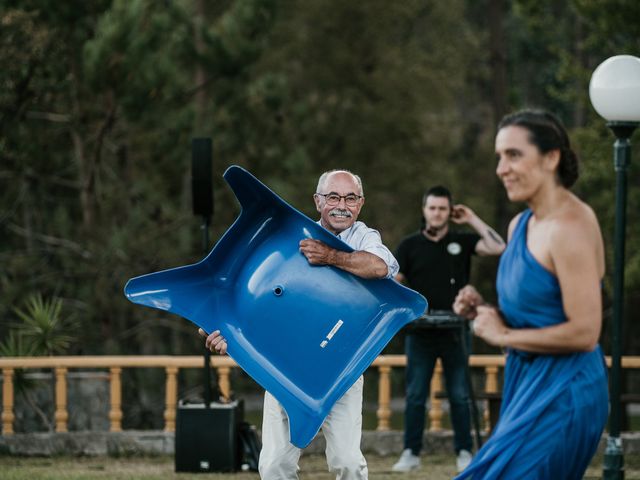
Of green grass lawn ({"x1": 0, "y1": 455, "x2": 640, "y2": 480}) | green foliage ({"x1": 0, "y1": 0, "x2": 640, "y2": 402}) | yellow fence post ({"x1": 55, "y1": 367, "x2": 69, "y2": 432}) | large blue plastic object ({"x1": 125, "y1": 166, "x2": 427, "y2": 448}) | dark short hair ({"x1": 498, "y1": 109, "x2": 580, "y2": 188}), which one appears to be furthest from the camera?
green foliage ({"x1": 0, "y1": 0, "x2": 640, "y2": 402})

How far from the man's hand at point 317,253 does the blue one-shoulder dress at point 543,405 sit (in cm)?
158

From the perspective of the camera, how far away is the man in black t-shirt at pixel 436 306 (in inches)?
356

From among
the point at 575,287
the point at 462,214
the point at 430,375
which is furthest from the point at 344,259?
the point at 430,375

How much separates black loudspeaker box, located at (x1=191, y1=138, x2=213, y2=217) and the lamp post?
2808mm

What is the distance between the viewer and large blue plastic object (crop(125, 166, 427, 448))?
5375 mm

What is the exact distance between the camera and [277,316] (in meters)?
5.37

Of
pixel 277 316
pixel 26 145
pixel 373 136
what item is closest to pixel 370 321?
pixel 277 316

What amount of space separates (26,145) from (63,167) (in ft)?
5.80

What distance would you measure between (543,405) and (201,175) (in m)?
5.93

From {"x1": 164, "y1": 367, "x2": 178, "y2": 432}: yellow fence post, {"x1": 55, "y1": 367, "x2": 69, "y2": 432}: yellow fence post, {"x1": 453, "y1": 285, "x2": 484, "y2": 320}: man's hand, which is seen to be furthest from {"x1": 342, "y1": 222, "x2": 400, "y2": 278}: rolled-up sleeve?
{"x1": 55, "y1": 367, "x2": 69, "y2": 432}: yellow fence post

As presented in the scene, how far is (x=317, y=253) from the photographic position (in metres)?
5.38

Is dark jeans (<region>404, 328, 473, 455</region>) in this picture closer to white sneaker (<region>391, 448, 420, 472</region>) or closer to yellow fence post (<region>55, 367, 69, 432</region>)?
white sneaker (<region>391, 448, 420, 472</region>)

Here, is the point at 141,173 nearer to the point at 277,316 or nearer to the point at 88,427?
the point at 88,427

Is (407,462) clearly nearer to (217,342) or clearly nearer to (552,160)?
(217,342)
